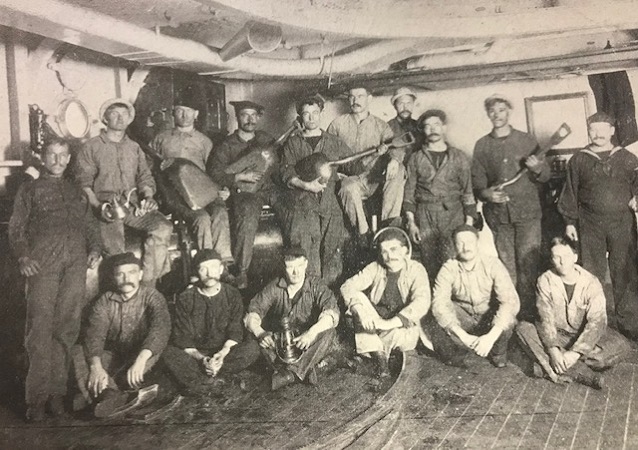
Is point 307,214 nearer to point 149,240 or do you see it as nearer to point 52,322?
point 149,240

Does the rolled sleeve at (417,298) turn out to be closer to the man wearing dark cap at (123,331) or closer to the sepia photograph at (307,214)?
the sepia photograph at (307,214)

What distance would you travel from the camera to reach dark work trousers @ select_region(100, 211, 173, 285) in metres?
3.53

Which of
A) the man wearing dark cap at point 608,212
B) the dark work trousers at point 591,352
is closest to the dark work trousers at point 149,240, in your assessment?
the dark work trousers at point 591,352

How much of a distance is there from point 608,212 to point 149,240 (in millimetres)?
2844

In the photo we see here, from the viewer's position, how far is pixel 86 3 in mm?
3297

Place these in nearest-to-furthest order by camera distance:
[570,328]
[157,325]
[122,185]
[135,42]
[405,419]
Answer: [405,419], [570,328], [157,325], [135,42], [122,185]

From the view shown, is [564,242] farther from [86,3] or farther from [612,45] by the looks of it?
[86,3]

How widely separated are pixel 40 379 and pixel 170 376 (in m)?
0.77

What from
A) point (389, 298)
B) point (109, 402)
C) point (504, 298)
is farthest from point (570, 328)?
point (109, 402)

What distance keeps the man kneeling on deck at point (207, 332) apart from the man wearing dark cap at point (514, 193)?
1724 millimetres

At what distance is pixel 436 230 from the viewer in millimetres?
3584

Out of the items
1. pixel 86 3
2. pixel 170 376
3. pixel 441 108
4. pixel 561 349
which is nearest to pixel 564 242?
pixel 561 349

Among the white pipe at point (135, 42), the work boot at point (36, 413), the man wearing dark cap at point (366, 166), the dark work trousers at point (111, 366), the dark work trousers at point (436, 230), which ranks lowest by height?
the work boot at point (36, 413)

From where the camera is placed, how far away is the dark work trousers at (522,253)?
3.47 meters
